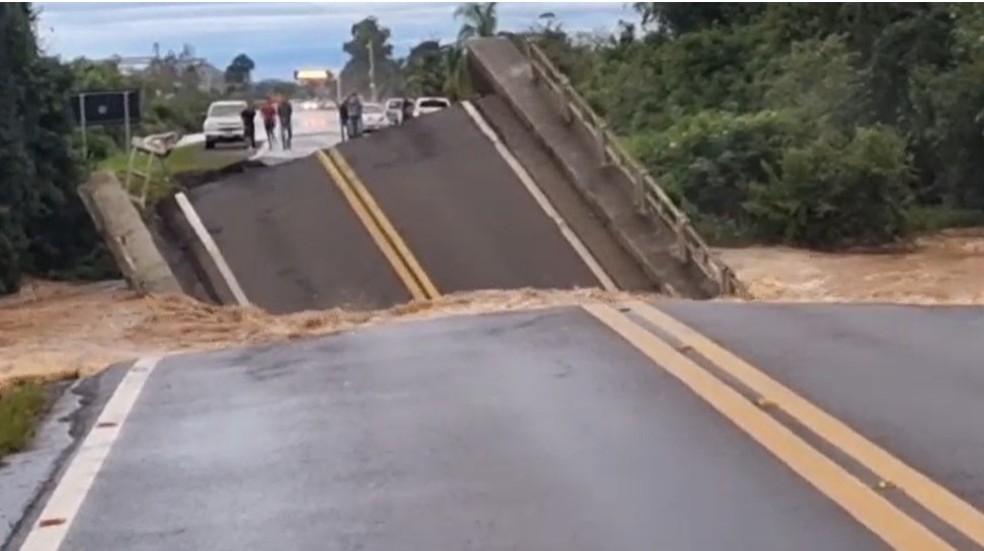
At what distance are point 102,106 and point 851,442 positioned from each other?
27.1 m

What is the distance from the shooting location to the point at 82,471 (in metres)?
7.26

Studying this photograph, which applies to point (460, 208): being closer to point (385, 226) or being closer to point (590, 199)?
point (385, 226)

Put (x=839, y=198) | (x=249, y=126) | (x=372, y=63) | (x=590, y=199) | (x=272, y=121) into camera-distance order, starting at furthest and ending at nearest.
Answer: (x=372, y=63), (x=249, y=126), (x=272, y=121), (x=839, y=198), (x=590, y=199)

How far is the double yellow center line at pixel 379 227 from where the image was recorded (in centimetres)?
2127

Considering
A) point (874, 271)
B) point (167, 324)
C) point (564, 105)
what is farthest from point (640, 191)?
point (874, 271)

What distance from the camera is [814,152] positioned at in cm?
3600

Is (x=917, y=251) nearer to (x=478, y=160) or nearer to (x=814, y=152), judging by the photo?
(x=814, y=152)

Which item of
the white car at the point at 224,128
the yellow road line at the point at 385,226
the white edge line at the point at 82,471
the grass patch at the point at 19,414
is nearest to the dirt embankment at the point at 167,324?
the yellow road line at the point at 385,226

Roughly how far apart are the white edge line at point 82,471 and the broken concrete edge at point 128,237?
39.2 ft

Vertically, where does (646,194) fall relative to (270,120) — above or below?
above

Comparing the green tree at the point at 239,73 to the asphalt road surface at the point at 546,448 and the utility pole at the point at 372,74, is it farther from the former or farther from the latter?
the asphalt road surface at the point at 546,448

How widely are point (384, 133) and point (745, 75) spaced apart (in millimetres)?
26336

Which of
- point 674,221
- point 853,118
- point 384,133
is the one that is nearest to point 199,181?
point 384,133

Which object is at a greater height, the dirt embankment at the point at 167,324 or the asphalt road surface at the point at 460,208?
the asphalt road surface at the point at 460,208
